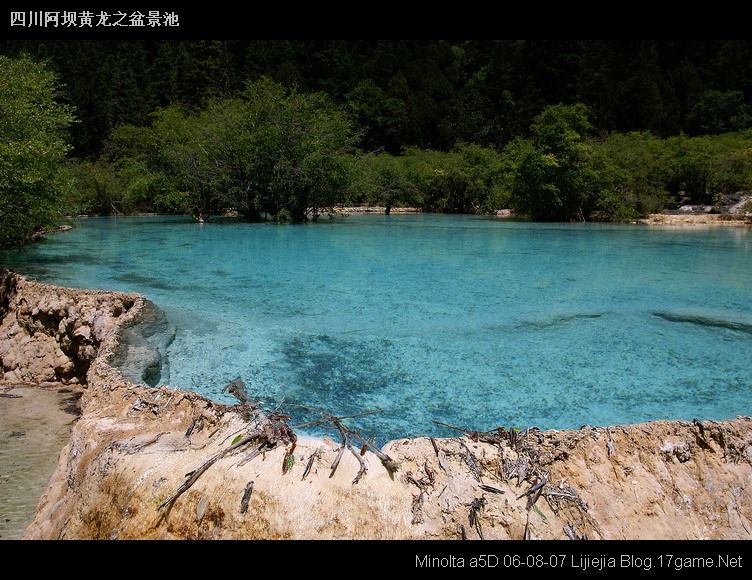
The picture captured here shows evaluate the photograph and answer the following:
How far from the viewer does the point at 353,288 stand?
11008 mm

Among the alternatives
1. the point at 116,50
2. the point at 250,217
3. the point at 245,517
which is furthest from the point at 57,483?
the point at 116,50

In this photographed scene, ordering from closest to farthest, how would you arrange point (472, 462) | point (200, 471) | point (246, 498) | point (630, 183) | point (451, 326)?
point (246, 498), point (200, 471), point (472, 462), point (451, 326), point (630, 183)

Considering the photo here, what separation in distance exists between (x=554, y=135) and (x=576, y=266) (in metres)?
18.5

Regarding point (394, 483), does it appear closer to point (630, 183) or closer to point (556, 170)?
point (556, 170)

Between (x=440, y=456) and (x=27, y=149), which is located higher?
(x=27, y=149)

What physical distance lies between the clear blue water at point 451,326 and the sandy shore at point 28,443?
1141 mm

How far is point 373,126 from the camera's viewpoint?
60.0 meters

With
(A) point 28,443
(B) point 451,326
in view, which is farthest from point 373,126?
(A) point 28,443

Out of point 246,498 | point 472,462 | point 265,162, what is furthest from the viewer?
point 265,162

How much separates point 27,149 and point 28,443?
5.92 meters

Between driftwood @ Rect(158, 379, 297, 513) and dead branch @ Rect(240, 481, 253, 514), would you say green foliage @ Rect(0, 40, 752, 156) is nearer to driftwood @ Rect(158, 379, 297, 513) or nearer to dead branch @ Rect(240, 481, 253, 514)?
driftwood @ Rect(158, 379, 297, 513)

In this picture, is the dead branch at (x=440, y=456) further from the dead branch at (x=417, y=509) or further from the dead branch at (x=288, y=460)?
the dead branch at (x=288, y=460)

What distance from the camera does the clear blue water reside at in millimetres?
5582

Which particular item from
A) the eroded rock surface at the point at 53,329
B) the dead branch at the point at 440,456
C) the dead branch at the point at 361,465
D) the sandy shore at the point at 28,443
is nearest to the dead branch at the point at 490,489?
the dead branch at the point at 440,456
